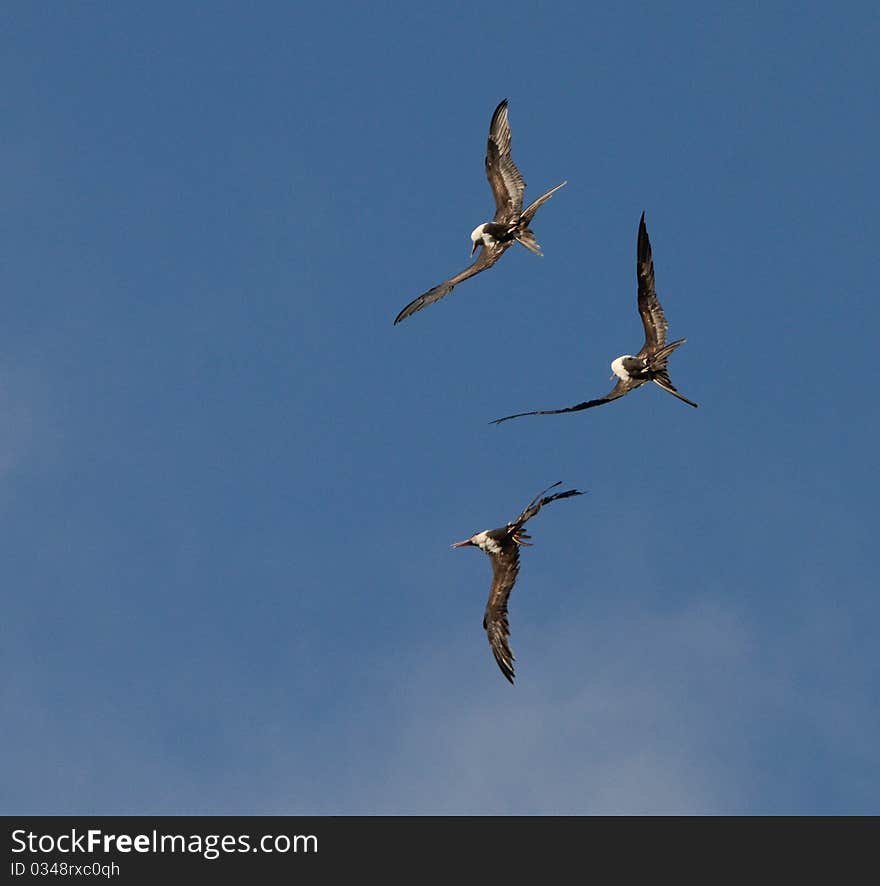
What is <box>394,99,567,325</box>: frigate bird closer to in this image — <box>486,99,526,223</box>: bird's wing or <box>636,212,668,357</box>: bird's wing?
<box>486,99,526,223</box>: bird's wing

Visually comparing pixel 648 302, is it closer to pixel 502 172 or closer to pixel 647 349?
pixel 647 349

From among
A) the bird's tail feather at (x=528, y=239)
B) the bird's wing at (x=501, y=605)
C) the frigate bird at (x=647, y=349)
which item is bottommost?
the bird's wing at (x=501, y=605)

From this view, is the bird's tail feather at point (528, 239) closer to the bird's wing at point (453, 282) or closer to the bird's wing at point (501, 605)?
the bird's wing at point (453, 282)

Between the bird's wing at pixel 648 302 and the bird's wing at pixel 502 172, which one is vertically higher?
the bird's wing at pixel 502 172

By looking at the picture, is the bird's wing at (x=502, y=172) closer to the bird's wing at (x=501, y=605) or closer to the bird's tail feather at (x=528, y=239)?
the bird's tail feather at (x=528, y=239)

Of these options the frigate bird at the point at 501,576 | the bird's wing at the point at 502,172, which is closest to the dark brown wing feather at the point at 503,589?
the frigate bird at the point at 501,576

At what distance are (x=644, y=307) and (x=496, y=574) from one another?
1233 cm

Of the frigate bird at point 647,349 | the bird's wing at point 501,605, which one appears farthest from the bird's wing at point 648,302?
the bird's wing at point 501,605

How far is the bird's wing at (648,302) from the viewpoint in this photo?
216 feet

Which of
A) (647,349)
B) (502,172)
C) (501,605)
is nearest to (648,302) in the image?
(647,349)

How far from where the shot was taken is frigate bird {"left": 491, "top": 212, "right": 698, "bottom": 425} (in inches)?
2566

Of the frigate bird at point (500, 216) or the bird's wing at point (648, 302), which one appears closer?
the bird's wing at point (648, 302)
